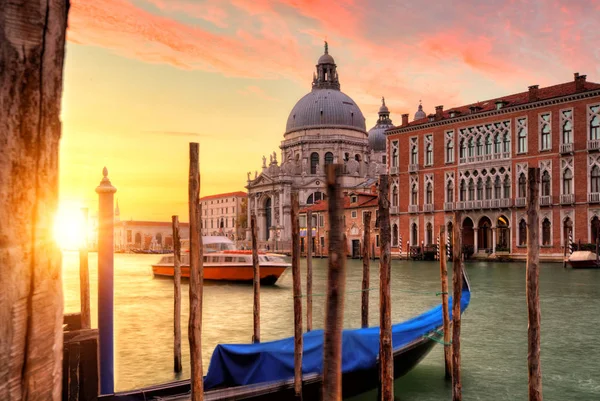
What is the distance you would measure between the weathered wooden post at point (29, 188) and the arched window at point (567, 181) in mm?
31673

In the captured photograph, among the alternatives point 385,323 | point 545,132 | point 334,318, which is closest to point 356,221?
point 545,132

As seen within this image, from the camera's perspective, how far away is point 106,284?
20.7 feet

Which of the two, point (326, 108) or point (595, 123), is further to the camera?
point (326, 108)

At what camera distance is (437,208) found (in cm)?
3562

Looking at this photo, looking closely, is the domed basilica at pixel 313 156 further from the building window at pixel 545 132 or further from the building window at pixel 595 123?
the building window at pixel 595 123

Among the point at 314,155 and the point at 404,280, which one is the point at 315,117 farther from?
the point at 404,280

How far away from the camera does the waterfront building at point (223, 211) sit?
88312mm

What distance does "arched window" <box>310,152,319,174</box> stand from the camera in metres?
65.4

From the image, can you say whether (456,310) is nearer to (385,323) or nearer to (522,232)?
(385,323)

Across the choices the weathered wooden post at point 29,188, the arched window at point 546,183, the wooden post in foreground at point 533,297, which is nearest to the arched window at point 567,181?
the arched window at point 546,183

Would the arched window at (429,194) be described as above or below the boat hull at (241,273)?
above

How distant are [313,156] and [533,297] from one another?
61.5 m

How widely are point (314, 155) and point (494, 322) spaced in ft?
179

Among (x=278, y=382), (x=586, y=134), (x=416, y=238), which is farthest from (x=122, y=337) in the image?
(x=416, y=238)
